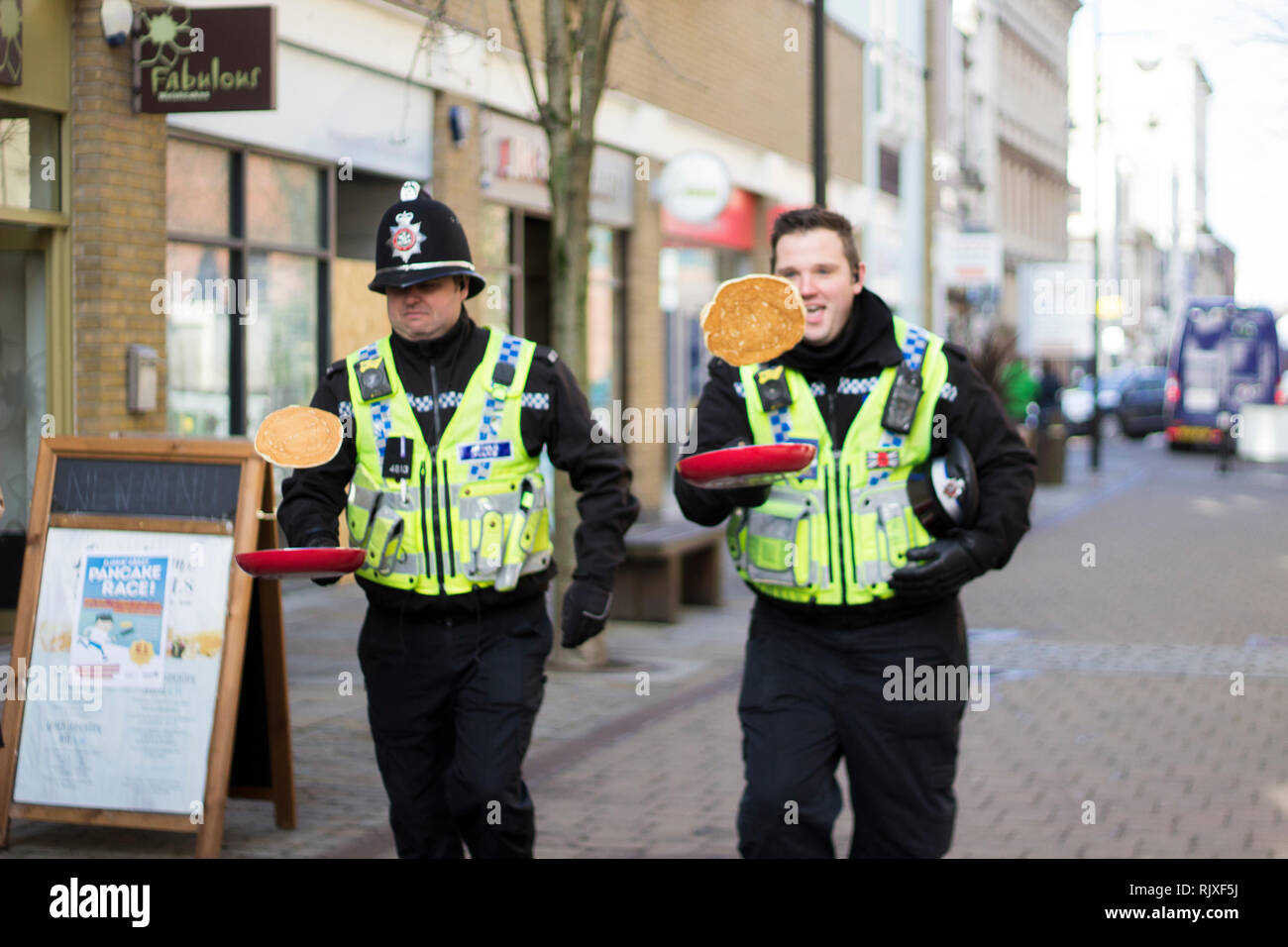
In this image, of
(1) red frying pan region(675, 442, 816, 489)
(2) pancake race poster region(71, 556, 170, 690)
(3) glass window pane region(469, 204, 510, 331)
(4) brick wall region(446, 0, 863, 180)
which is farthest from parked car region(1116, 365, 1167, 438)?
(1) red frying pan region(675, 442, 816, 489)

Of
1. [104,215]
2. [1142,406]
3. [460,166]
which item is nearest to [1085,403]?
[1142,406]

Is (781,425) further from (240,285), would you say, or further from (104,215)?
(240,285)

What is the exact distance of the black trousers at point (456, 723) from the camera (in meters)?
4.58

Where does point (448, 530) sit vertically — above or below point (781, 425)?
below

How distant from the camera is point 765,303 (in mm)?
4141

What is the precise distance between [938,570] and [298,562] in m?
1.53

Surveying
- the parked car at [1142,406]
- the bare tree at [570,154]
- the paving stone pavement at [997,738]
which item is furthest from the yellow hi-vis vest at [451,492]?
the parked car at [1142,406]

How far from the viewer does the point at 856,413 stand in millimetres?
4348

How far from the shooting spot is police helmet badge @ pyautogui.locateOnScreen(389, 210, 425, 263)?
468 centimetres

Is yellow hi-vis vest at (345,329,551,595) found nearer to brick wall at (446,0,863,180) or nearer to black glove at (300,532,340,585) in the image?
black glove at (300,532,340,585)

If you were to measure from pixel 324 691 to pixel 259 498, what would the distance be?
10.9 ft

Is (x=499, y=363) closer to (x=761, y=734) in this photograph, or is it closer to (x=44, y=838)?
(x=761, y=734)

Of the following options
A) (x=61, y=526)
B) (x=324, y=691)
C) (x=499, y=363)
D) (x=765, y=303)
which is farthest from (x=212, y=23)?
(x=765, y=303)
